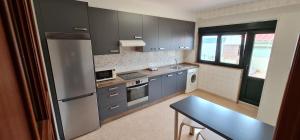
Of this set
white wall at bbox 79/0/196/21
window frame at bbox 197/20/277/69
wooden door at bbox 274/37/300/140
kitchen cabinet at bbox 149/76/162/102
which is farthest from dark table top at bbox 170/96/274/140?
window frame at bbox 197/20/277/69

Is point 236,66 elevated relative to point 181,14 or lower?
lower

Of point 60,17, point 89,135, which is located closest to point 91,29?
point 60,17

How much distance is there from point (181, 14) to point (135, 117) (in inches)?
120

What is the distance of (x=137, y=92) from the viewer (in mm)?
2904

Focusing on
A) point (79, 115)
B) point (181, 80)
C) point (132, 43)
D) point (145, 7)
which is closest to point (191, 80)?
point (181, 80)

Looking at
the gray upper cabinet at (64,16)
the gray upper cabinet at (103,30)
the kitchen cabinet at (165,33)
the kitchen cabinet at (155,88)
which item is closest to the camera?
the gray upper cabinet at (64,16)

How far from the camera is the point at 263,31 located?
9.52 feet

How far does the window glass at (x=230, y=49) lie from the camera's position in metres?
3.39

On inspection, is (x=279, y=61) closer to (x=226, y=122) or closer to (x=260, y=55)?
(x=260, y=55)

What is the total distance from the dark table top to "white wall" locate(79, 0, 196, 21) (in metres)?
2.23

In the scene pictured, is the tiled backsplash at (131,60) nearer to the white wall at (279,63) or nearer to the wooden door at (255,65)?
the wooden door at (255,65)

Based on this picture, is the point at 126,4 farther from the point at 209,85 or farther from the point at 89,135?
the point at 209,85

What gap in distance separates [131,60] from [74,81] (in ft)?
5.02

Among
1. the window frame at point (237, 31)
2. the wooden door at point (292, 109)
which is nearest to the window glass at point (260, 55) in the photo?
the window frame at point (237, 31)
